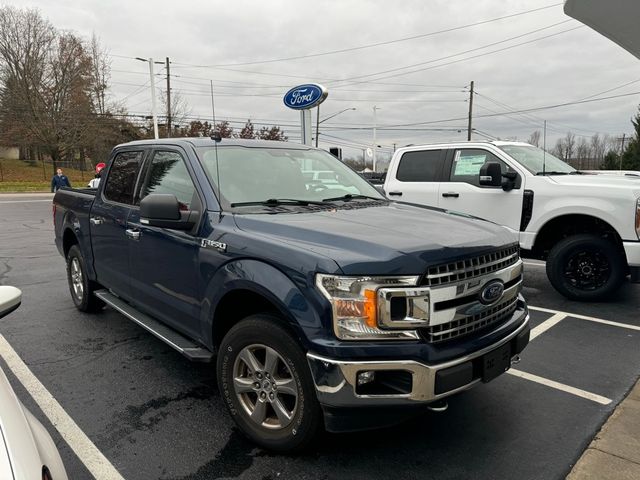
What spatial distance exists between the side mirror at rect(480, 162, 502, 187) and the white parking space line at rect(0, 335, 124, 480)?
5.33 m

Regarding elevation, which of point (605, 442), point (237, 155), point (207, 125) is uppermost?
point (207, 125)

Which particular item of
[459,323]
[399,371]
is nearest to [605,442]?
[459,323]

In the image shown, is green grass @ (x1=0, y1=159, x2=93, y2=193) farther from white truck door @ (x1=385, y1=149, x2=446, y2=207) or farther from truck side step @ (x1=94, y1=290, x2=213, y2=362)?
truck side step @ (x1=94, y1=290, x2=213, y2=362)

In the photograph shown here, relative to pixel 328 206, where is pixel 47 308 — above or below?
below

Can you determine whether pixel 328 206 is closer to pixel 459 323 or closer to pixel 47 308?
pixel 459 323

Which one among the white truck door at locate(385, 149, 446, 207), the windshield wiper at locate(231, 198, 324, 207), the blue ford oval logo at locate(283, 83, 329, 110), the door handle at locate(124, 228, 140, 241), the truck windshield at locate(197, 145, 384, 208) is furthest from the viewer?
the blue ford oval logo at locate(283, 83, 329, 110)

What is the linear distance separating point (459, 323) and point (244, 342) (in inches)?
48.2

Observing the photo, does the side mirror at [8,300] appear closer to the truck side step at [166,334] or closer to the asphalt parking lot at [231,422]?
the asphalt parking lot at [231,422]

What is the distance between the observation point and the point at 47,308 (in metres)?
5.80

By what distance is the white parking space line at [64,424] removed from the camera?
2.70m

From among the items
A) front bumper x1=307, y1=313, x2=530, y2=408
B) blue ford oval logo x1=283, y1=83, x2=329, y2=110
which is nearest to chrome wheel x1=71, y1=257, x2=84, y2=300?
front bumper x1=307, y1=313, x2=530, y2=408

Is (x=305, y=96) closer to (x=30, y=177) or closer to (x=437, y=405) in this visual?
(x=437, y=405)

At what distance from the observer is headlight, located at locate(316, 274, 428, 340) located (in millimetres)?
2330

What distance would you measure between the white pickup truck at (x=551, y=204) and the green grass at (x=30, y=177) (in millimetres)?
35789
